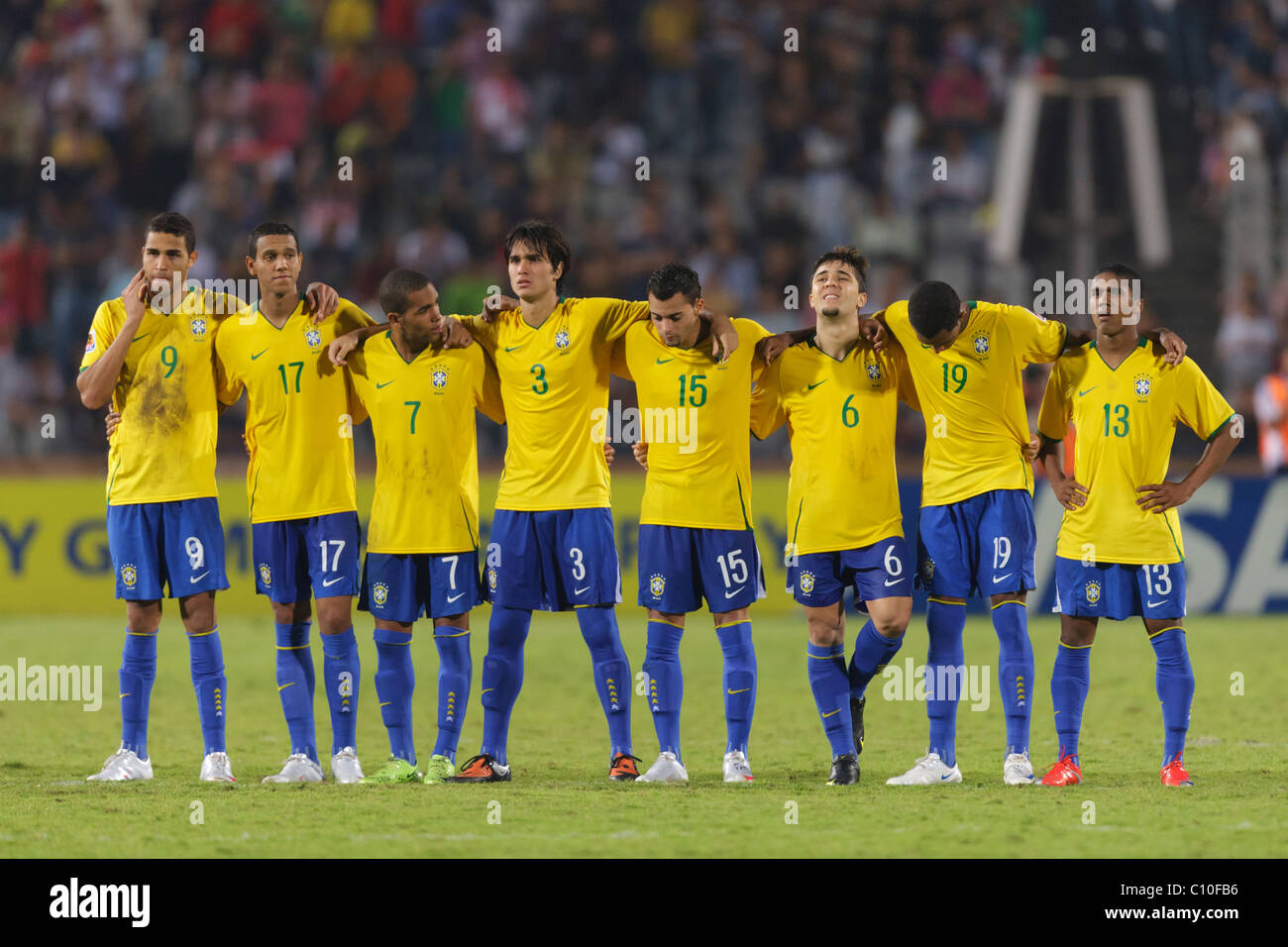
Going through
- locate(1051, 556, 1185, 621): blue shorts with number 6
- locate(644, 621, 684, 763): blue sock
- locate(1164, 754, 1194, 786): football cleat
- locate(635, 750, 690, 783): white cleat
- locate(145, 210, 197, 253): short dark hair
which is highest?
locate(145, 210, 197, 253): short dark hair

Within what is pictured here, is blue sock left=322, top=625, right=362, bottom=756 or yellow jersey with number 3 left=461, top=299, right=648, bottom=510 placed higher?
yellow jersey with number 3 left=461, top=299, right=648, bottom=510

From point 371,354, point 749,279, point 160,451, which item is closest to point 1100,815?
point 371,354

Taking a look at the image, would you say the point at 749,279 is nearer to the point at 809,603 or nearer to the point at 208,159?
the point at 208,159

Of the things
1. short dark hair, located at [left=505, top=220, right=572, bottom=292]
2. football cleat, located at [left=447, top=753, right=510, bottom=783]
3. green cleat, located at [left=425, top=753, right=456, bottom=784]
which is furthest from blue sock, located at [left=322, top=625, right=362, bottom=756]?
short dark hair, located at [left=505, top=220, right=572, bottom=292]

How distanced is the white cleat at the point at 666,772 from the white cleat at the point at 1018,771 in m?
1.37

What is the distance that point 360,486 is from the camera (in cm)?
1482

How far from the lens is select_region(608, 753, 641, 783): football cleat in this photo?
7.81m

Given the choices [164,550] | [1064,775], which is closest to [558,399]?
[164,550]

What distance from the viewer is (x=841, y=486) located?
25.8 feet

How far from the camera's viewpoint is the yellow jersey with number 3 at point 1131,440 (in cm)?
774

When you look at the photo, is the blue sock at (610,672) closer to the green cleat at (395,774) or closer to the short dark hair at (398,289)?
the green cleat at (395,774)

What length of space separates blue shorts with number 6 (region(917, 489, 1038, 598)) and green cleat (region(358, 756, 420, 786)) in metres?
2.38

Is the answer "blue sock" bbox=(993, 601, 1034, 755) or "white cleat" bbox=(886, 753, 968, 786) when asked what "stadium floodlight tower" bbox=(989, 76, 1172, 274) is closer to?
"blue sock" bbox=(993, 601, 1034, 755)
